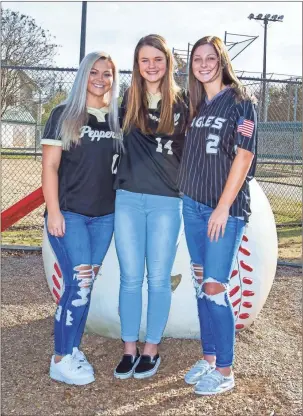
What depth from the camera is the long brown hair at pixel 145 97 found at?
3.00 m

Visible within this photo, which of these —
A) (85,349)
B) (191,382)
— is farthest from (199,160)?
(85,349)

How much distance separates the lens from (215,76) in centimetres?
293

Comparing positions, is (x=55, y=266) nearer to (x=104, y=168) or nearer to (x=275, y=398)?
(x=104, y=168)

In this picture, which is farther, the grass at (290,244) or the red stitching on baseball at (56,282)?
the grass at (290,244)

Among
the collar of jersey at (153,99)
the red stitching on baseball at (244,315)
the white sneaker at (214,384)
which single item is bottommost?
the white sneaker at (214,384)

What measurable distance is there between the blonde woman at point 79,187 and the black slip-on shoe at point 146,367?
0.26 meters

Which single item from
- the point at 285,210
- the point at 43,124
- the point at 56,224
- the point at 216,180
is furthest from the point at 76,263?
the point at 43,124

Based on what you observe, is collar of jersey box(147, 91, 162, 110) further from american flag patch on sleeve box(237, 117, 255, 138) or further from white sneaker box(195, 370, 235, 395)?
white sneaker box(195, 370, 235, 395)

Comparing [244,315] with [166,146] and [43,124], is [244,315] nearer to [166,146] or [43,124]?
A: [166,146]

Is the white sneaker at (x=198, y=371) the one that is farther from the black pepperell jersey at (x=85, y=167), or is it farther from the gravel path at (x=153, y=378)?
the black pepperell jersey at (x=85, y=167)

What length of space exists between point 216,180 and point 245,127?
12.0 inches

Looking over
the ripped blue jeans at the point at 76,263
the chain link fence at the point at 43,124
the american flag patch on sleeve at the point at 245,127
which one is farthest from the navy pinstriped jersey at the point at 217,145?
the chain link fence at the point at 43,124

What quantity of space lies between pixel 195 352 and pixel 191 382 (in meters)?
0.45

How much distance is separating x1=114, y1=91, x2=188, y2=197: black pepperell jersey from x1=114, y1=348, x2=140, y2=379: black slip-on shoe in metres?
0.96
